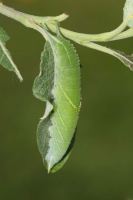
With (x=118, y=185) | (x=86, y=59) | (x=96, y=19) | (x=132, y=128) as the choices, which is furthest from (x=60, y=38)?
(x=96, y=19)

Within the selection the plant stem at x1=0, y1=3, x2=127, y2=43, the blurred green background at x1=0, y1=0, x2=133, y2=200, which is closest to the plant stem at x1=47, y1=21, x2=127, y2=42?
the plant stem at x1=0, y1=3, x2=127, y2=43

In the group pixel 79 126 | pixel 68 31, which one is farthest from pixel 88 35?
pixel 79 126

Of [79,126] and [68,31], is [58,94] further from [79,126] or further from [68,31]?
[79,126]

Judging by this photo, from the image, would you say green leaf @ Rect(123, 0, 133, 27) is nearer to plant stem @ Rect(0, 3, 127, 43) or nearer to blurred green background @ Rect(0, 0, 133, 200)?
plant stem @ Rect(0, 3, 127, 43)

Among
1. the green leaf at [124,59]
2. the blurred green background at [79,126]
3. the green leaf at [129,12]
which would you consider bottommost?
the blurred green background at [79,126]

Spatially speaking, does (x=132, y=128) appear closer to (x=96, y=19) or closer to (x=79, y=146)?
(x=79, y=146)

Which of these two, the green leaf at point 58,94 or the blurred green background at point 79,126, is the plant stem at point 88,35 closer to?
the green leaf at point 58,94

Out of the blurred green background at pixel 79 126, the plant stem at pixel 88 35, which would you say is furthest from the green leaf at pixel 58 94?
the blurred green background at pixel 79 126

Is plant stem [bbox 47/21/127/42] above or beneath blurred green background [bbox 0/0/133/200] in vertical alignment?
above
